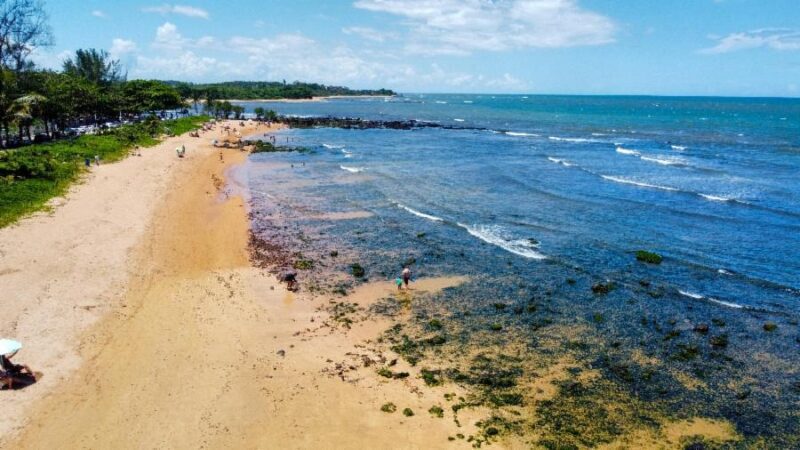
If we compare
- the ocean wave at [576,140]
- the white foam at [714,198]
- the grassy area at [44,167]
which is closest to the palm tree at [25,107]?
the grassy area at [44,167]

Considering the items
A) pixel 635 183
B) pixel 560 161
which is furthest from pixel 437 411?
pixel 560 161

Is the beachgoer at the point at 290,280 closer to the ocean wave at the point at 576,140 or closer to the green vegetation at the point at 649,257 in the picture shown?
the green vegetation at the point at 649,257

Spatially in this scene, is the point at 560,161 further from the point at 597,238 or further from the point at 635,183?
the point at 597,238

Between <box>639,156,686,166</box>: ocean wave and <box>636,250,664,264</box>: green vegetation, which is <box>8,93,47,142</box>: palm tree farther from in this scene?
<box>639,156,686,166</box>: ocean wave

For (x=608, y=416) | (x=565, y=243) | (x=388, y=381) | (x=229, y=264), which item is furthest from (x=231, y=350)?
(x=565, y=243)

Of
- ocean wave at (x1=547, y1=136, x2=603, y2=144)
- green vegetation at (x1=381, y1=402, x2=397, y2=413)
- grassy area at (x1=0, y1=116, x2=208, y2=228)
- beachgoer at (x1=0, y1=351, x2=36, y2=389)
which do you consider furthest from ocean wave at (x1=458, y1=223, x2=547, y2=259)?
ocean wave at (x1=547, y1=136, x2=603, y2=144)

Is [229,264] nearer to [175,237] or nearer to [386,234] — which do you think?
[175,237]
